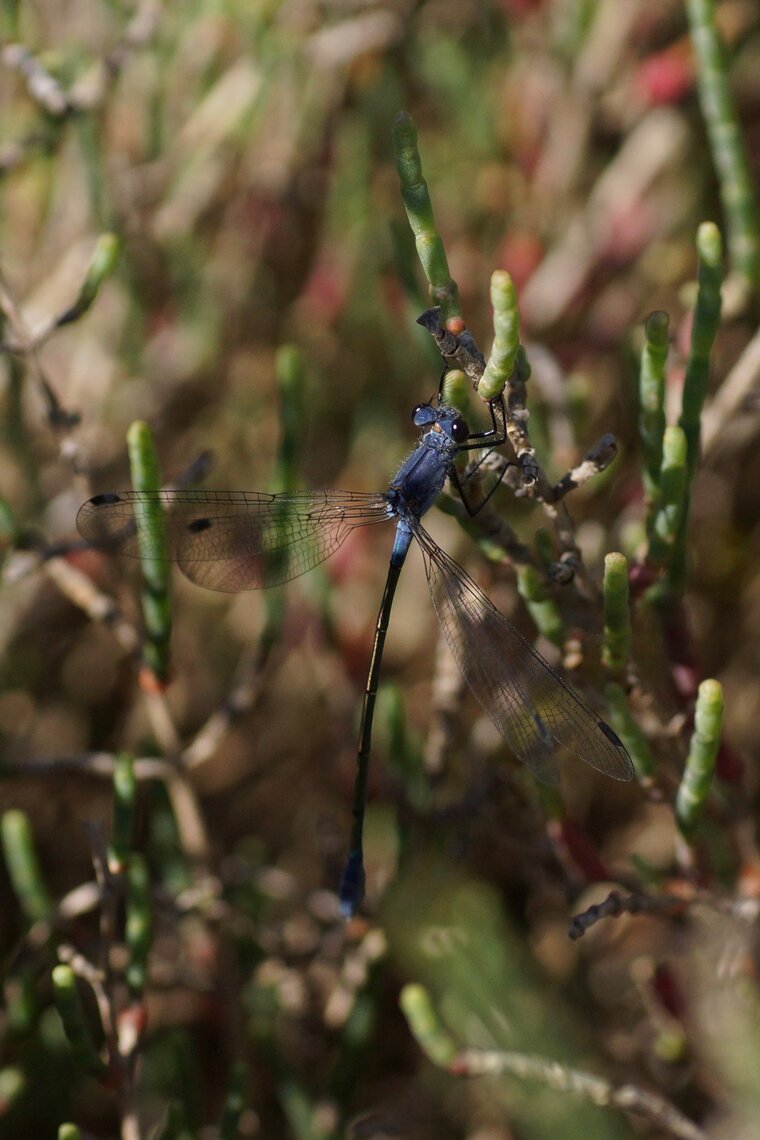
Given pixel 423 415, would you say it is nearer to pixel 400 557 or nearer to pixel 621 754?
pixel 400 557

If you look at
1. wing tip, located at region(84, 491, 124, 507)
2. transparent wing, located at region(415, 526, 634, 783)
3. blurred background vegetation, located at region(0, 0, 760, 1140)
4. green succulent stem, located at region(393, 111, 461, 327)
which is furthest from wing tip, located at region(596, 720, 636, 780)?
wing tip, located at region(84, 491, 124, 507)

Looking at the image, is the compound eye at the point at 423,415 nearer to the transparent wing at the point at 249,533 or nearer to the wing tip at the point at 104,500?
the transparent wing at the point at 249,533

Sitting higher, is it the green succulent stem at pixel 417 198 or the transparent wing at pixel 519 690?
the green succulent stem at pixel 417 198

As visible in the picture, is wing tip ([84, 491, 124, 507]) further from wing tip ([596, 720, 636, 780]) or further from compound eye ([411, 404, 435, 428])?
wing tip ([596, 720, 636, 780])

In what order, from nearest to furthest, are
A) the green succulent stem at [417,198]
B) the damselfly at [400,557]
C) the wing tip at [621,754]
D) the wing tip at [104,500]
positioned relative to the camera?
1. the green succulent stem at [417,198]
2. the wing tip at [621,754]
3. the damselfly at [400,557]
4. the wing tip at [104,500]

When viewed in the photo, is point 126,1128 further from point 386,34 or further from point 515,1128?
point 386,34

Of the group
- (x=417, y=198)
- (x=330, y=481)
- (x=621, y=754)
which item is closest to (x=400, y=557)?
(x=621, y=754)

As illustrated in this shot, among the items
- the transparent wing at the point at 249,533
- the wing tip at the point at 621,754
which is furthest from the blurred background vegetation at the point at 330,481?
the wing tip at the point at 621,754
